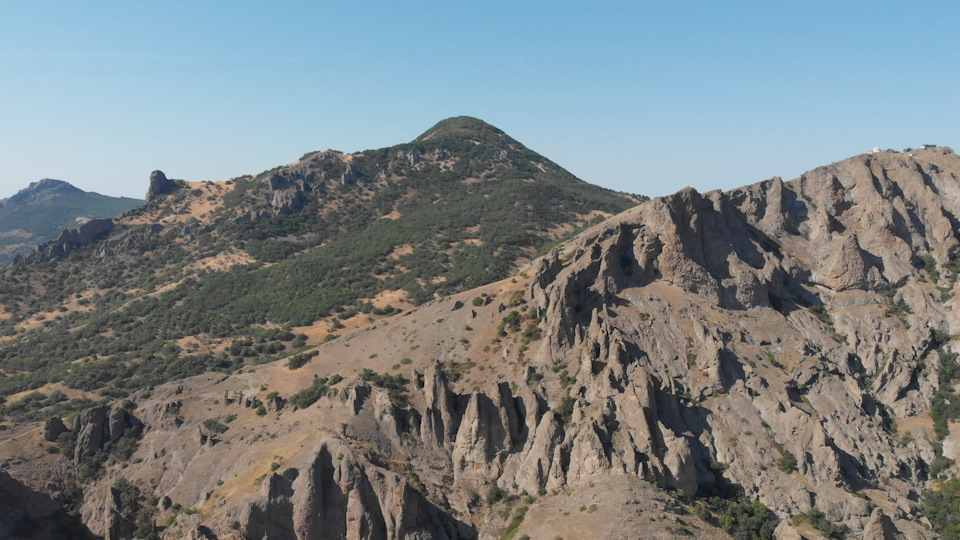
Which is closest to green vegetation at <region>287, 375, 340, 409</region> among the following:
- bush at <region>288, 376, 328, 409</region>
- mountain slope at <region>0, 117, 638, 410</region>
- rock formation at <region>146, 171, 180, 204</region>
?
bush at <region>288, 376, 328, 409</region>

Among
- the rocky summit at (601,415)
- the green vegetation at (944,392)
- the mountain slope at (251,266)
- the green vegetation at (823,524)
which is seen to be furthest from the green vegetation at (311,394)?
the green vegetation at (944,392)

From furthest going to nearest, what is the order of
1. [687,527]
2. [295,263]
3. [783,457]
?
1. [295,263]
2. [783,457]
3. [687,527]

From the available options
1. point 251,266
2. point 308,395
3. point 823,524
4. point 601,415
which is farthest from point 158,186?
point 823,524

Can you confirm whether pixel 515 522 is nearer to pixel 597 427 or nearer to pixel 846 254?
pixel 597 427

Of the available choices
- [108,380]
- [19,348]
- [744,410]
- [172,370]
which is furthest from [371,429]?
[19,348]

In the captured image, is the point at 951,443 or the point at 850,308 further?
the point at 850,308

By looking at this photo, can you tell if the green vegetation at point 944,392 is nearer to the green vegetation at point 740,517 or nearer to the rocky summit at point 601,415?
the rocky summit at point 601,415
